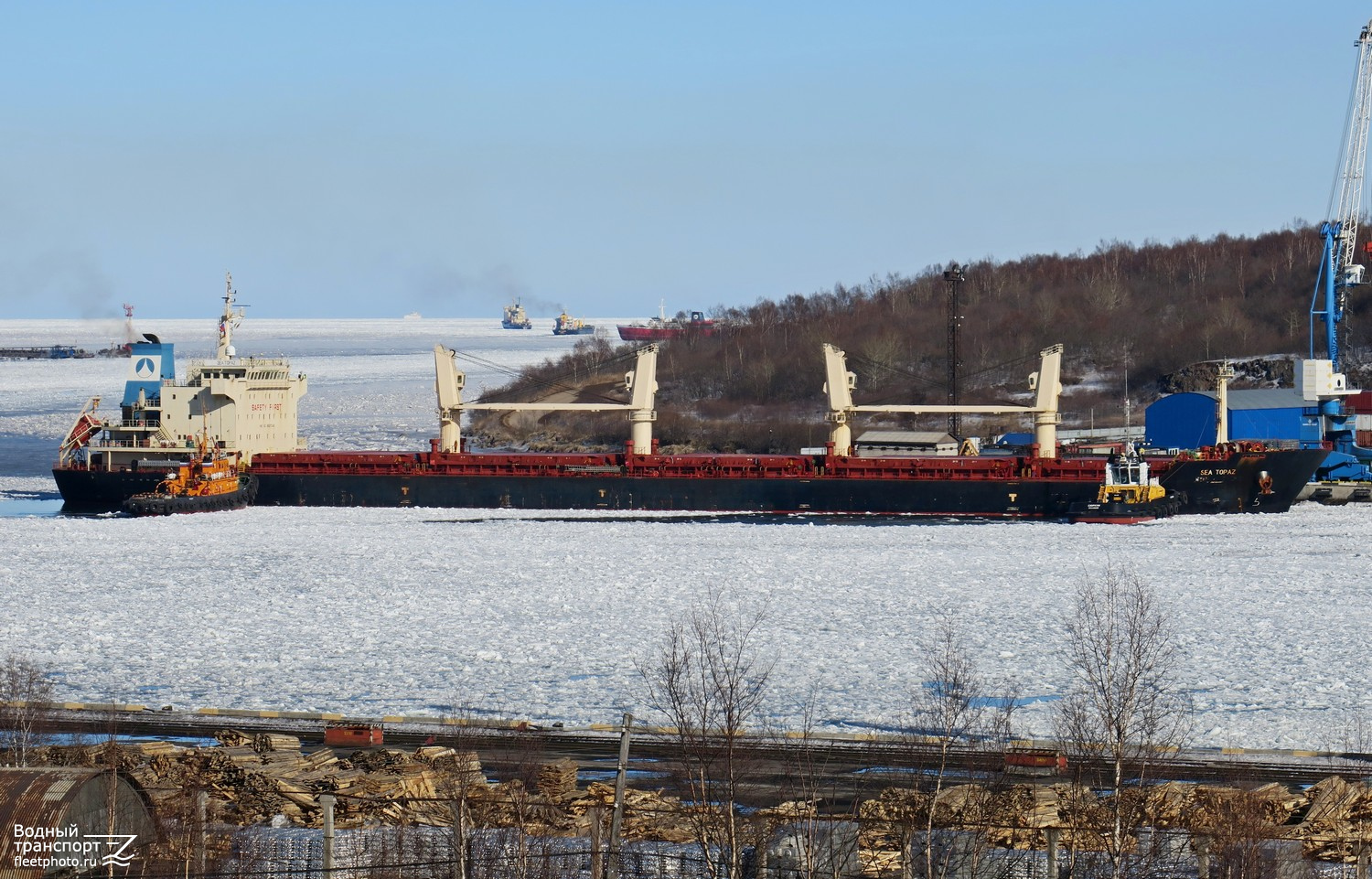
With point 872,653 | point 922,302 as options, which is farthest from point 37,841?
point 922,302

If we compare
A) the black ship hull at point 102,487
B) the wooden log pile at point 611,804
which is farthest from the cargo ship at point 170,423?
the wooden log pile at point 611,804

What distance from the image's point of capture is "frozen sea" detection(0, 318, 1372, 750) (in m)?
16.3

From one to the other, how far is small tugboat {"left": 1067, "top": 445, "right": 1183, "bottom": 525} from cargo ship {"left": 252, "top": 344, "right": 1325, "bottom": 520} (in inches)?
29.1

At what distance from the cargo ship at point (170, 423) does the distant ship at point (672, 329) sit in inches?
1819

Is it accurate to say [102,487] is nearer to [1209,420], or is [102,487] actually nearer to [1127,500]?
[1127,500]

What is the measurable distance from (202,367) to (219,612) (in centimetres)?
2443

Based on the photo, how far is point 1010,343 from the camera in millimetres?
74750

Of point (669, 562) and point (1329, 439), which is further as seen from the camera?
point (1329, 439)

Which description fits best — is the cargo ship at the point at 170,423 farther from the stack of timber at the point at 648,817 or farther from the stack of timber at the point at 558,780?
the stack of timber at the point at 648,817

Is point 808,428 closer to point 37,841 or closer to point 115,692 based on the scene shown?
point 115,692

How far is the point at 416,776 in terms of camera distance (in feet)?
39.2

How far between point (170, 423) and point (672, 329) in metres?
75.6

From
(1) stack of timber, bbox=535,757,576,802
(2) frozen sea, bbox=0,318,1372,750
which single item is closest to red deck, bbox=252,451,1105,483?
(2) frozen sea, bbox=0,318,1372,750

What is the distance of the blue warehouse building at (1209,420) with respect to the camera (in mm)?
50344
